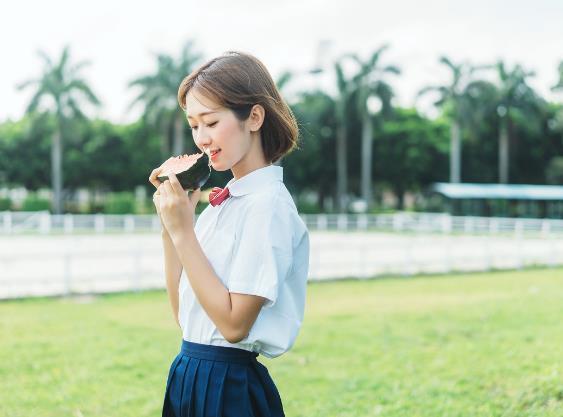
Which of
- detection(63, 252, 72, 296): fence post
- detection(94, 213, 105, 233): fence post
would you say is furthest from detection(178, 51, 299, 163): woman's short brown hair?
detection(94, 213, 105, 233): fence post

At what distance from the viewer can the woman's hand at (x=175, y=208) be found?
1706 millimetres

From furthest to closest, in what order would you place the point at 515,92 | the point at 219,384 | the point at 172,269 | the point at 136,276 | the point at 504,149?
the point at 504,149, the point at 515,92, the point at 136,276, the point at 172,269, the point at 219,384

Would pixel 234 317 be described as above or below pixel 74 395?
above

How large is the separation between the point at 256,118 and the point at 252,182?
166mm

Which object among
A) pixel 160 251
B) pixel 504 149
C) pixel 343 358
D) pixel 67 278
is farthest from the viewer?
pixel 504 149

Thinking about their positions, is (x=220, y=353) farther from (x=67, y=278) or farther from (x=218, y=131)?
(x=67, y=278)

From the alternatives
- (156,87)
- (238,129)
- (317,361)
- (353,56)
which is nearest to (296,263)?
(238,129)

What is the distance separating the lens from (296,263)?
5.95 feet

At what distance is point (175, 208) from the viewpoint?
1714 mm

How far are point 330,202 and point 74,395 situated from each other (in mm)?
48827

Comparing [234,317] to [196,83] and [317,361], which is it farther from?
[317,361]

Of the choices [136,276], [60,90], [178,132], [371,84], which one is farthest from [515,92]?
[136,276]

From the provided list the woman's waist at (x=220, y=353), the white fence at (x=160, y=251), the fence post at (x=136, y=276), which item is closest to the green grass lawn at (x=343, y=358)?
the fence post at (x=136, y=276)

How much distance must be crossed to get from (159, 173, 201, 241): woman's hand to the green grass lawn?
3.43m
